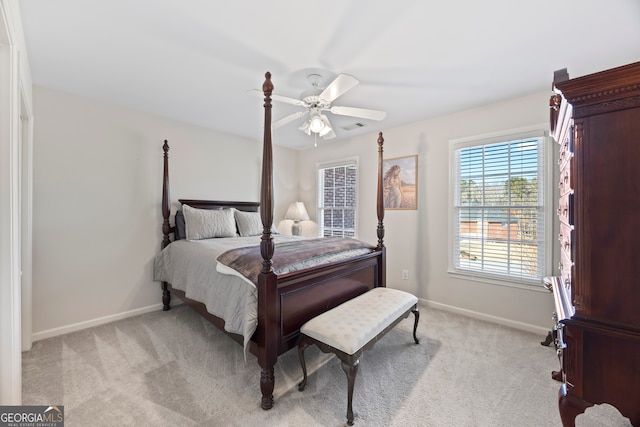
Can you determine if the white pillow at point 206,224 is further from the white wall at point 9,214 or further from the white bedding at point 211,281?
the white wall at point 9,214

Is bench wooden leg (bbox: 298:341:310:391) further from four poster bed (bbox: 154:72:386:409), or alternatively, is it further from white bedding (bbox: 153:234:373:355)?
white bedding (bbox: 153:234:373:355)

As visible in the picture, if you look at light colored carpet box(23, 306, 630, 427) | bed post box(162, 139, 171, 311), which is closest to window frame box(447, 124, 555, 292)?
light colored carpet box(23, 306, 630, 427)

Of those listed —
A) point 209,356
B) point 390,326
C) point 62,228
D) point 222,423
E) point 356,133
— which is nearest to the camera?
point 222,423

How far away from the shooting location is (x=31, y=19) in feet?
5.45

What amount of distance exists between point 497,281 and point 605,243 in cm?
216

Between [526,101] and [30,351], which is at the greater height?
[526,101]

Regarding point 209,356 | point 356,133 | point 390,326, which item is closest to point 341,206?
point 356,133

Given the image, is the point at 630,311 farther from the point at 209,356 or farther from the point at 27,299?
the point at 27,299

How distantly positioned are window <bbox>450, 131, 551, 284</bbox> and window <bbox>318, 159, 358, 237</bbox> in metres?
1.54

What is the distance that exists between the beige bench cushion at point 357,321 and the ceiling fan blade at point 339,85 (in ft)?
5.51

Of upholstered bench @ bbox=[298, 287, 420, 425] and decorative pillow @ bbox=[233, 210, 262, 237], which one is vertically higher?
decorative pillow @ bbox=[233, 210, 262, 237]

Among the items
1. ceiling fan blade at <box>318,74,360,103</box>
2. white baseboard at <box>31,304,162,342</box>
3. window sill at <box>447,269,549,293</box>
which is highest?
ceiling fan blade at <box>318,74,360,103</box>

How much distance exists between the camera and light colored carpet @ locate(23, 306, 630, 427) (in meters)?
1.61

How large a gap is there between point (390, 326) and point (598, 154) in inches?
63.2
